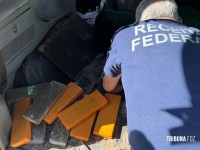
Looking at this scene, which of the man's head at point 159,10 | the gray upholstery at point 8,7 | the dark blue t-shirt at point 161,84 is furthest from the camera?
the gray upholstery at point 8,7

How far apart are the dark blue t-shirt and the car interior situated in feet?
2.48

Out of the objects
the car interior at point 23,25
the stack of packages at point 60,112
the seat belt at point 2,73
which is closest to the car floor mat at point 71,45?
the car interior at point 23,25

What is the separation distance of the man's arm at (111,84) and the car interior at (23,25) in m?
0.59

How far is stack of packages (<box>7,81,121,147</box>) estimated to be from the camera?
2.15 metres

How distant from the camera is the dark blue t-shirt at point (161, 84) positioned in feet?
5.02

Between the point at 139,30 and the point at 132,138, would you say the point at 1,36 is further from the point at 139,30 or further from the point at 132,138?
the point at 132,138

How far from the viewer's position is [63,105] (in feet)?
7.38

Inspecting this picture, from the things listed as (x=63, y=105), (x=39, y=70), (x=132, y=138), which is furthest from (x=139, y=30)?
(x=39, y=70)

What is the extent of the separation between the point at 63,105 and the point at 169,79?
868 mm

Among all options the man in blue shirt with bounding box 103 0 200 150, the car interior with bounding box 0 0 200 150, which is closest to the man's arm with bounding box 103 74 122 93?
the man in blue shirt with bounding box 103 0 200 150

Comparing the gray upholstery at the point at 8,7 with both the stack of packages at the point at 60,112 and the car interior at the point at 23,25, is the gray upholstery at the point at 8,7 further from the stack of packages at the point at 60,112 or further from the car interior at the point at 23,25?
the stack of packages at the point at 60,112

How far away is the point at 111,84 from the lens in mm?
2189

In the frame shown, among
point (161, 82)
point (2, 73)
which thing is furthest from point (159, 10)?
point (2, 73)

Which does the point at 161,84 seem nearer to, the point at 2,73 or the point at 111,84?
the point at 111,84
